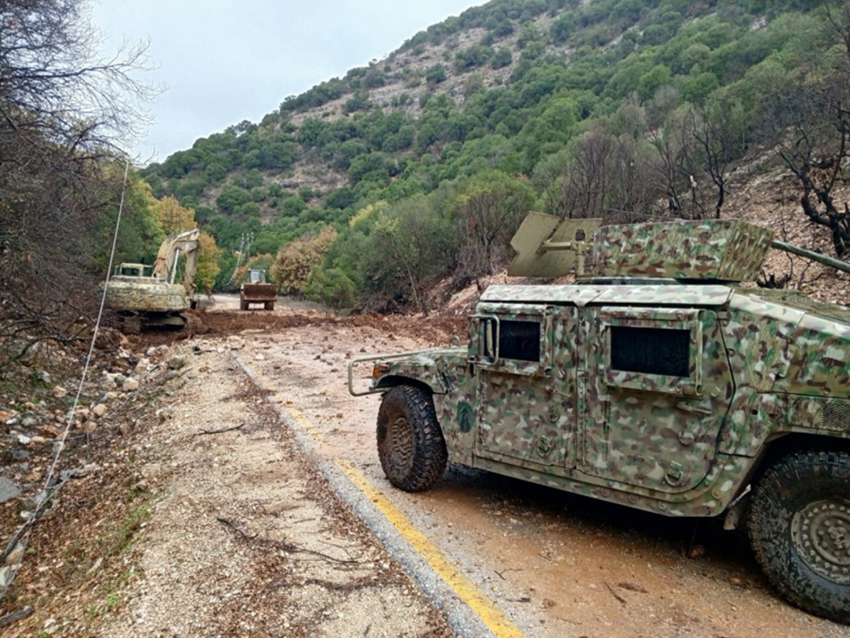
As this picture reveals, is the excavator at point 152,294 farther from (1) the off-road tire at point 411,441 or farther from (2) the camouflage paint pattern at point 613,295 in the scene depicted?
(2) the camouflage paint pattern at point 613,295

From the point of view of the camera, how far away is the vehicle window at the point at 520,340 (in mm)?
4313

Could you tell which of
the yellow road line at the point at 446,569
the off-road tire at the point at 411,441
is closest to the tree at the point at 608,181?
the off-road tire at the point at 411,441

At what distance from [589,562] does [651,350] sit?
145cm

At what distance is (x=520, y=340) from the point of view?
4.42 meters

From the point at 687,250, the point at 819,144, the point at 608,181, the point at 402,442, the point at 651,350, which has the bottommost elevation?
the point at 402,442

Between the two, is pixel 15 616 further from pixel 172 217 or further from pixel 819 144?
pixel 172 217

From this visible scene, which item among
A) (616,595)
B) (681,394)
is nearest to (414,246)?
(681,394)

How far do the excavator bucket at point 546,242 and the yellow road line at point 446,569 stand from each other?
2293mm

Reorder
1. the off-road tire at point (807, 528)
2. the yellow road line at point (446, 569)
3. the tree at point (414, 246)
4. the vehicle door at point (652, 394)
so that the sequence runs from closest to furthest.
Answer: the off-road tire at point (807, 528) < the yellow road line at point (446, 569) < the vehicle door at point (652, 394) < the tree at point (414, 246)

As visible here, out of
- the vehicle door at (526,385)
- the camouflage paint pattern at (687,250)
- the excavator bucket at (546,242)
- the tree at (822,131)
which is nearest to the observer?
the camouflage paint pattern at (687,250)

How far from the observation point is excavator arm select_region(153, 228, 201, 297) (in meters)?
20.1

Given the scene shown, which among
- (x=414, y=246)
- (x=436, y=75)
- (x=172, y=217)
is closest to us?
(x=414, y=246)

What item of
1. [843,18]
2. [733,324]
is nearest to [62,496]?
[733,324]

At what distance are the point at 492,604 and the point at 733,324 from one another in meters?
2.05
